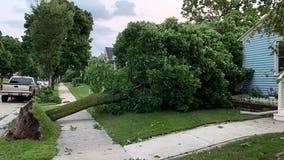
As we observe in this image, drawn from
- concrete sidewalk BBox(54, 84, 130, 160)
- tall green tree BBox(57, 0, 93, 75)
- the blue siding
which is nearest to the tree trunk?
concrete sidewalk BBox(54, 84, 130, 160)

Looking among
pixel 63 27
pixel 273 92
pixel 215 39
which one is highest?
pixel 63 27

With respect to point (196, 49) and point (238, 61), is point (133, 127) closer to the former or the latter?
point (196, 49)

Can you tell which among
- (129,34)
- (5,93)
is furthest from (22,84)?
(129,34)

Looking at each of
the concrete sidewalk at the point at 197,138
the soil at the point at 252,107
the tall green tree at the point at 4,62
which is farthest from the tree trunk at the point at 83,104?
the tall green tree at the point at 4,62

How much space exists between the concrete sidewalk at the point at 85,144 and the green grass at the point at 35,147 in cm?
21

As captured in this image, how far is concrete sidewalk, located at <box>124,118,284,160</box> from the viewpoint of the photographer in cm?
743

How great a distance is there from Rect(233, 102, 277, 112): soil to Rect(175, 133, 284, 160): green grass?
15.0 ft

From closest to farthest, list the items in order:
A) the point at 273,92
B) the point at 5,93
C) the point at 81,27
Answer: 1. the point at 273,92
2. the point at 5,93
3. the point at 81,27

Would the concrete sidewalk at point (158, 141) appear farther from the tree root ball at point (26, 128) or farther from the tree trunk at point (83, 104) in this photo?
the tree trunk at point (83, 104)

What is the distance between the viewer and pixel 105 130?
10.5 meters

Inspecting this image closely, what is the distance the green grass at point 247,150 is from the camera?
638 centimetres

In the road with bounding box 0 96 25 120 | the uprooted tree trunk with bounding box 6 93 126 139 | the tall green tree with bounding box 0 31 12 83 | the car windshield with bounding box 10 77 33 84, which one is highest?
the tall green tree with bounding box 0 31 12 83

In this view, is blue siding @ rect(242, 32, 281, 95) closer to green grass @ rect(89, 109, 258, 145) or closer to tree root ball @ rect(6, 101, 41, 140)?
green grass @ rect(89, 109, 258, 145)

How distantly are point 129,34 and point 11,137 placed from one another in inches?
252
